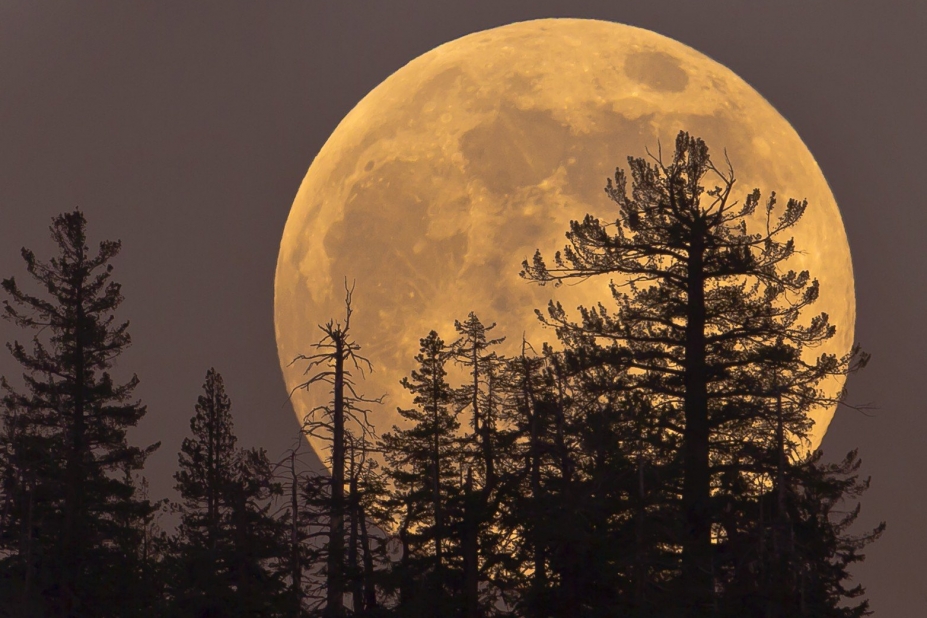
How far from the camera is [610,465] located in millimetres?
35406

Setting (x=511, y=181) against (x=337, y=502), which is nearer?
(x=337, y=502)

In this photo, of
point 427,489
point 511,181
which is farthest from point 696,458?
point 511,181

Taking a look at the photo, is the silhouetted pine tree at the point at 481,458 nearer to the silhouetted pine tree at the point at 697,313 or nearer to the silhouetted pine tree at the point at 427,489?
the silhouetted pine tree at the point at 427,489

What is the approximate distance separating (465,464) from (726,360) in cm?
915

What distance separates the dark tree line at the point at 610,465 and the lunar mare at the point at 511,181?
110 cm

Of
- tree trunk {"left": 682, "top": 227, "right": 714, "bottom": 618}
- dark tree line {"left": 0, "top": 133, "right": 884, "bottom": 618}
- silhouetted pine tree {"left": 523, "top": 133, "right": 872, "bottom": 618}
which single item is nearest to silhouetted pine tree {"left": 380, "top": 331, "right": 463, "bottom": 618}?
dark tree line {"left": 0, "top": 133, "right": 884, "bottom": 618}

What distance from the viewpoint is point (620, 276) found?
36.8m

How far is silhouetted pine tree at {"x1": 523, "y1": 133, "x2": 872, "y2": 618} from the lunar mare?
198 inches

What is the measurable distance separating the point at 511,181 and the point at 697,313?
11485 millimetres

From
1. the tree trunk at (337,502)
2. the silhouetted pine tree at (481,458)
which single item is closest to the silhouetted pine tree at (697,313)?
the silhouetted pine tree at (481,458)

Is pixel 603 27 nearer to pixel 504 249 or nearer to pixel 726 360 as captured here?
pixel 504 249

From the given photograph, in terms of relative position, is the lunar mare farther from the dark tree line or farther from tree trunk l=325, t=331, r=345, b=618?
tree trunk l=325, t=331, r=345, b=618

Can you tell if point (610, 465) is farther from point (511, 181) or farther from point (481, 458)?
point (511, 181)

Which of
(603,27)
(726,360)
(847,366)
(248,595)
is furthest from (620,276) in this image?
(603,27)
